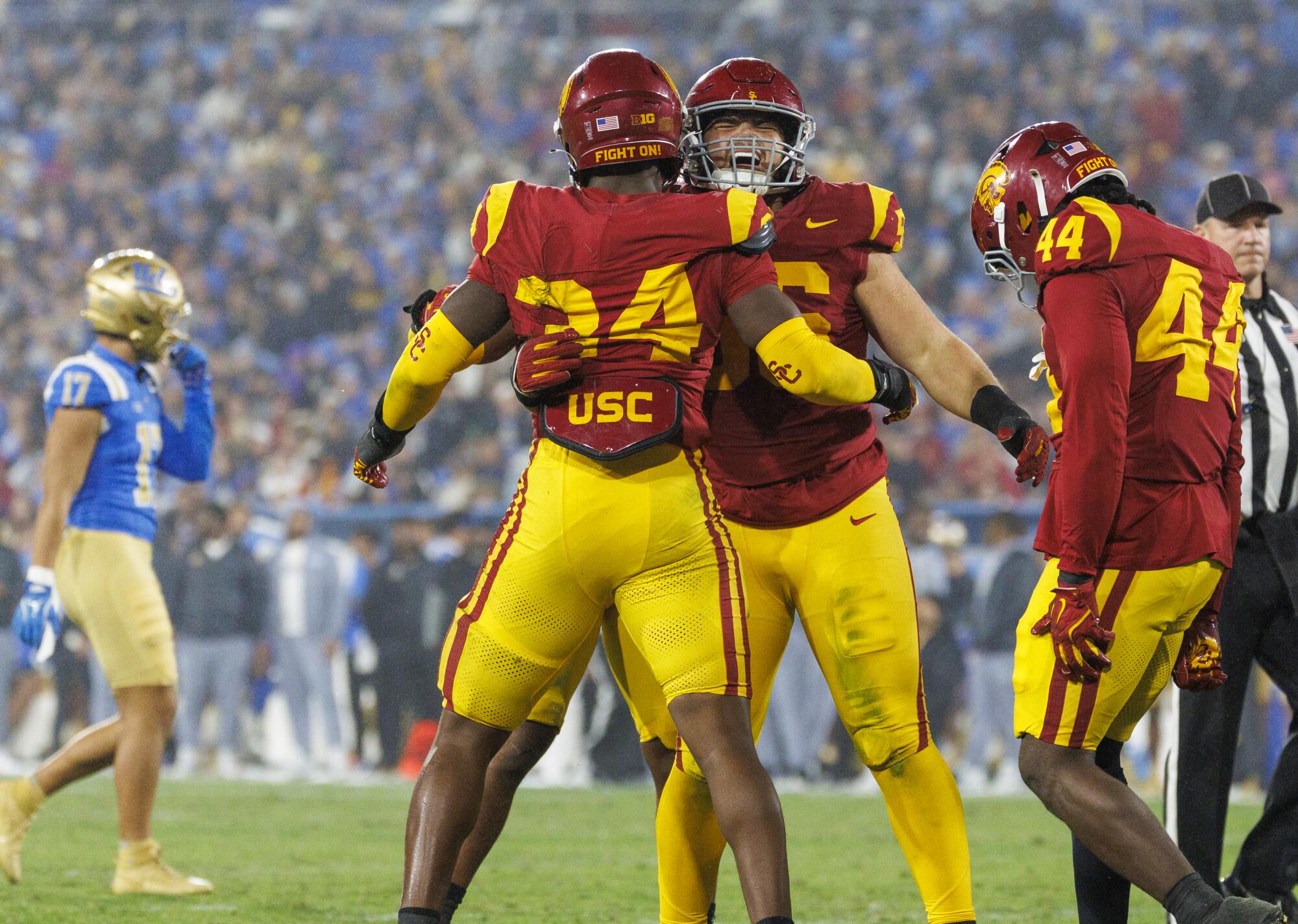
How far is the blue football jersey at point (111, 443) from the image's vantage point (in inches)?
217

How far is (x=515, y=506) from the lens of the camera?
127 inches

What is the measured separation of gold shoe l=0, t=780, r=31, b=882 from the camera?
535cm

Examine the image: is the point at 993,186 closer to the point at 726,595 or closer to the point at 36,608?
the point at 726,595

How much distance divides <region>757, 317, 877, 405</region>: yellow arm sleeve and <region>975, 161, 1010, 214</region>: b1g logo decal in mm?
537

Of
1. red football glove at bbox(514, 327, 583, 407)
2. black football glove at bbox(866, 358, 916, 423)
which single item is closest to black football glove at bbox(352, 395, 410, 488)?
red football glove at bbox(514, 327, 583, 407)

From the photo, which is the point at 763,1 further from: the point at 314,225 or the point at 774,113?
the point at 774,113

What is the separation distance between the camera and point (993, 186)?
11.5 ft

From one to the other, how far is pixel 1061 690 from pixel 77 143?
598 inches

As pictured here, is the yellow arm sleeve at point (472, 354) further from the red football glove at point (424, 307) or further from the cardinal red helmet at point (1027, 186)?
the cardinal red helmet at point (1027, 186)

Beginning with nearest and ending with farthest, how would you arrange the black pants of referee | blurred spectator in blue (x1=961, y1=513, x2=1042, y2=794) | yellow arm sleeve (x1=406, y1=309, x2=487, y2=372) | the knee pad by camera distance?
yellow arm sleeve (x1=406, y1=309, x2=487, y2=372)
the knee pad
the black pants of referee
blurred spectator in blue (x1=961, y1=513, x2=1042, y2=794)

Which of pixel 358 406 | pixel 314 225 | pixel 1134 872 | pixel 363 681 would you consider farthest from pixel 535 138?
pixel 1134 872

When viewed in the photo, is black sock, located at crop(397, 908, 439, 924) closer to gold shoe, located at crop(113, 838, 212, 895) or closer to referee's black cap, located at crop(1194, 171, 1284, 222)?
gold shoe, located at crop(113, 838, 212, 895)

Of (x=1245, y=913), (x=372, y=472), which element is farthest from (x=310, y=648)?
(x=1245, y=913)

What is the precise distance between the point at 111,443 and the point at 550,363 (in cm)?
298
